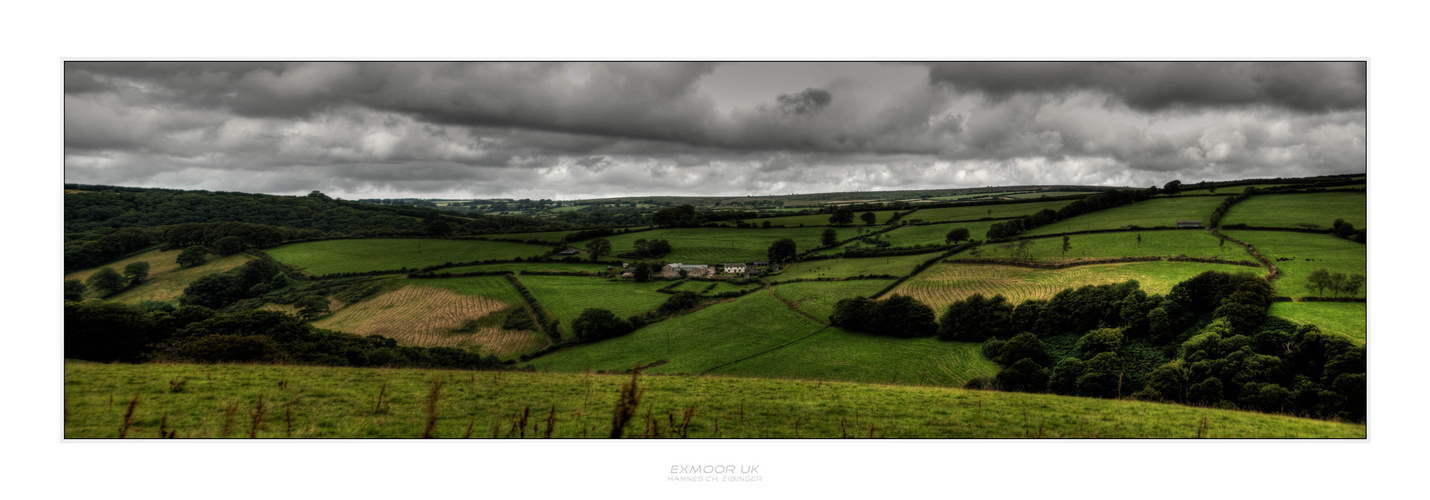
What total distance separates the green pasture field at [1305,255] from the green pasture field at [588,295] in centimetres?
2317

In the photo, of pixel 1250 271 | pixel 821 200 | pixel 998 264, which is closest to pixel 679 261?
pixel 821 200

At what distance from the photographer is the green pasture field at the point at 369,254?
634 inches

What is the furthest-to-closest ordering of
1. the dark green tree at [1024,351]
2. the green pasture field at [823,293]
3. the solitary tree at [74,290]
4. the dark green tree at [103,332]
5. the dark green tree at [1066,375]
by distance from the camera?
the green pasture field at [823,293] < the dark green tree at [1024,351] < the dark green tree at [1066,375] < the dark green tree at [103,332] < the solitary tree at [74,290]

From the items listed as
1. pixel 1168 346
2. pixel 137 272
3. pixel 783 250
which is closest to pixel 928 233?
pixel 783 250

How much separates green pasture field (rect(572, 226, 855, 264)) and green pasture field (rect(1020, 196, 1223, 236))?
12615 mm

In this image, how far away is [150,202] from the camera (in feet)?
40.9

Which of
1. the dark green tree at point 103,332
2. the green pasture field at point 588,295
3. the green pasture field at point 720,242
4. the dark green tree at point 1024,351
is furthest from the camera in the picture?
the green pasture field at point 720,242

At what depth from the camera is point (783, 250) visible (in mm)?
28953

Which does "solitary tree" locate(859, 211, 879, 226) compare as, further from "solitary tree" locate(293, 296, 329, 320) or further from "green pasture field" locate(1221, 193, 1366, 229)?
"solitary tree" locate(293, 296, 329, 320)

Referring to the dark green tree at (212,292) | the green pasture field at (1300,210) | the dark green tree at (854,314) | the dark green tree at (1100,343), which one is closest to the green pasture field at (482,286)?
the dark green tree at (212,292)

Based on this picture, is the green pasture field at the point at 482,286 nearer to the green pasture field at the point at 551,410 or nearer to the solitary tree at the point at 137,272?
the solitary tree at the point at 137,272

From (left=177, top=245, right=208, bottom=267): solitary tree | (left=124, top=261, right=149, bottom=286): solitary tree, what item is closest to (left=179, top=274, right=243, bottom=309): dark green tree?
(left=177, top=245, right=208, bottom=267): solitary tree

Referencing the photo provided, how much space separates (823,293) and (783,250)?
22.3 ft

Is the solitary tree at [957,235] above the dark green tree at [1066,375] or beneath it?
above
